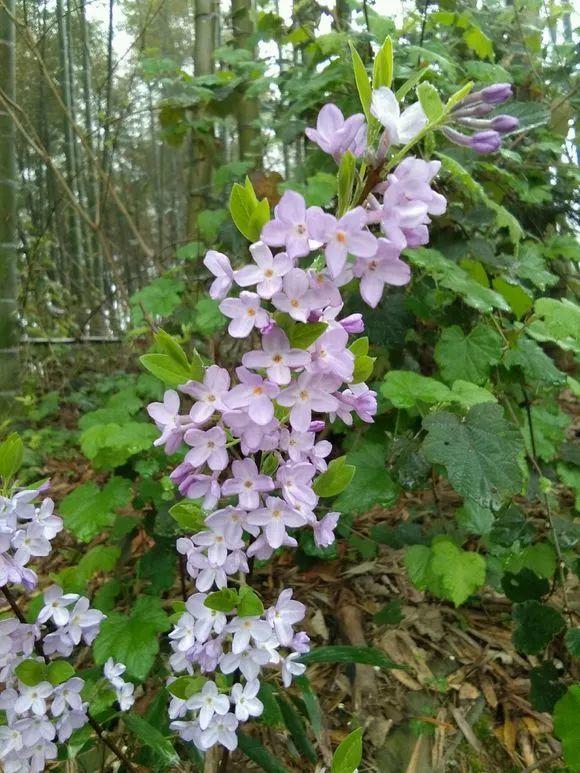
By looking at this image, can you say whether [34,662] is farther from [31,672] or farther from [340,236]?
[340,236]

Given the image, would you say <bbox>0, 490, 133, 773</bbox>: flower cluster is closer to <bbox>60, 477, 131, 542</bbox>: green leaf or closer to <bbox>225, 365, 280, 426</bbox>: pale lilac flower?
<bbox>225, 365, 280, 426</bbox>: pale lilac flower

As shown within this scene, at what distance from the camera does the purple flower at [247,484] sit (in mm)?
856

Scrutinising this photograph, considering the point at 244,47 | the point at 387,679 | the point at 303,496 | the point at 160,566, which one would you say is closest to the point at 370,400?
the point at 303,496

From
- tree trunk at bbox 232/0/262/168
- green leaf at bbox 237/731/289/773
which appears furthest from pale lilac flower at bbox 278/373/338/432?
tree trunk at bbox 232/0/262/168

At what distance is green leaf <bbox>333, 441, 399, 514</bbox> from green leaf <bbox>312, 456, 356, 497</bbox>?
472 mm

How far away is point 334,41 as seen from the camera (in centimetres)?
214

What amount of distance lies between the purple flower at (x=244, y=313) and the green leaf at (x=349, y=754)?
2.13ft

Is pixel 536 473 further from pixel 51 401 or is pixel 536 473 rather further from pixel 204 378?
pixel 51 401

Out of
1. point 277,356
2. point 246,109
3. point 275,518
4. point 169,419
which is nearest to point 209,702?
point 275,518

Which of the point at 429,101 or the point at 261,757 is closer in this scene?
the point at 429,101

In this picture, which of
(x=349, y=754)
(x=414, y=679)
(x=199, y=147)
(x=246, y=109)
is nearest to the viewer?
(x=349, y=754)

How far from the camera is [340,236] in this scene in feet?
2.39

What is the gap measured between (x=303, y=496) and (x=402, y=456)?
27.1 inches

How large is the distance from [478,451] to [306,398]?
0.65 metres
